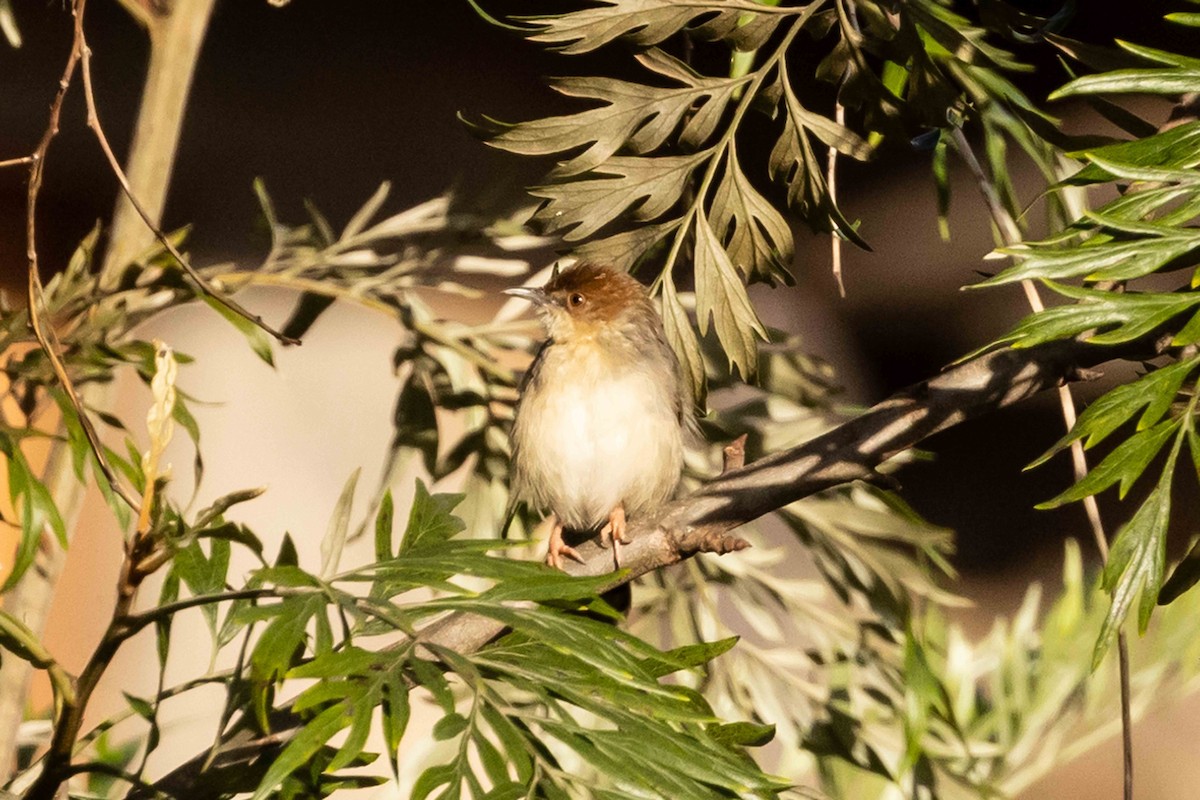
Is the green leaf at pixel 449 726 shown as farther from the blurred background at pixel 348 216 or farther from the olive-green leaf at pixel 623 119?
the blurred background at pixel 348 216

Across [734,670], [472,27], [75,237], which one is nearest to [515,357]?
[472,27]

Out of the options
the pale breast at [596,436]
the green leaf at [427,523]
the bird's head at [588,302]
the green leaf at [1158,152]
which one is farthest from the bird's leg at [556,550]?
the green leaf at [1158,152]

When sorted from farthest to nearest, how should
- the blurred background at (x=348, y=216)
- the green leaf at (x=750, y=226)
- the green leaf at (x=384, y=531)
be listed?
the blurred background at (x=348, y=216)
the green leaf at (x=750, y=226)
the green leaf at (x=384, y=531)

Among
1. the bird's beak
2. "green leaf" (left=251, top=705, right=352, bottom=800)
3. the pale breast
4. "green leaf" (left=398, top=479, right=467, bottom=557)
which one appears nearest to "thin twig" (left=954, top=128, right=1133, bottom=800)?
"green leaf" (left=398, top=479, right=467, bottom=557)

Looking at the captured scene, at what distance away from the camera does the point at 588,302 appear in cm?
241

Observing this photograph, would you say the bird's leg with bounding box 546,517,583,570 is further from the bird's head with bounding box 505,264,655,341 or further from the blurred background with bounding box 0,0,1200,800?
the blurred background with bounding box 0,0,1200,800

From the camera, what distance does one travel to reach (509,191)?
2164mm

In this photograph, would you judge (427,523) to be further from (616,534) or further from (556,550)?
(556,550)

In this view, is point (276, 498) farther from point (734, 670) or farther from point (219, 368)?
point (734, 670)

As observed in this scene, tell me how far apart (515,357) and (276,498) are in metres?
0.81

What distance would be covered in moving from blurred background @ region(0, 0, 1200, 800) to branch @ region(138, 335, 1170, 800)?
97 centimetres

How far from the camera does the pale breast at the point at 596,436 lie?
219 cm

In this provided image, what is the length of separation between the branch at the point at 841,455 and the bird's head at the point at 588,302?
3.36ft

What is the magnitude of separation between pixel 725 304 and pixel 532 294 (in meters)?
0.94
